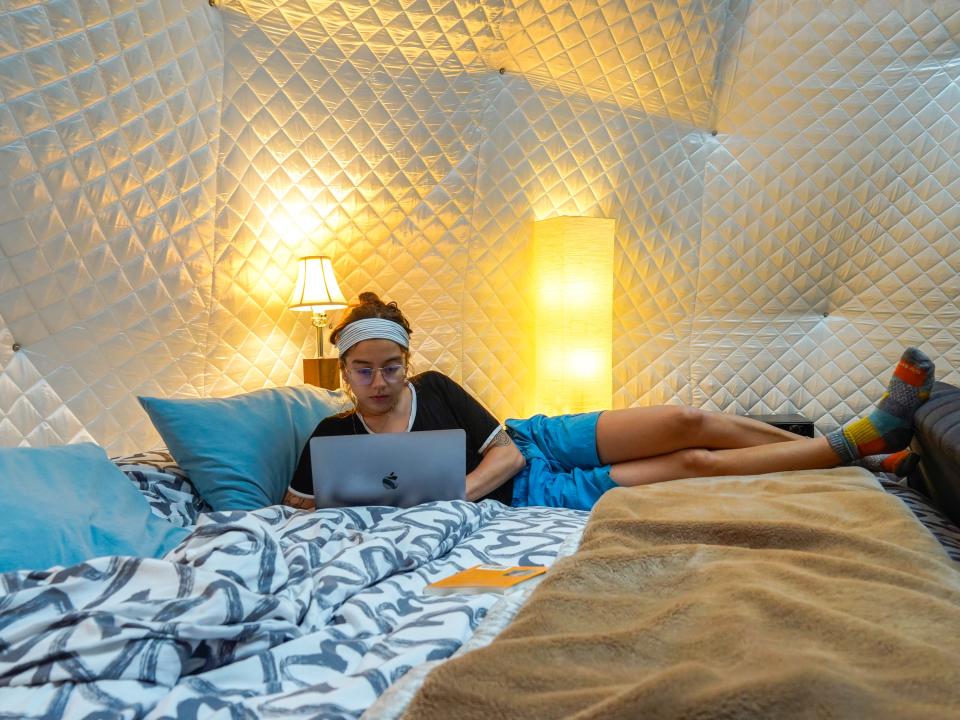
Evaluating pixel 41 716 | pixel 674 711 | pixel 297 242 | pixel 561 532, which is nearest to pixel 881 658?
pixel 674 711

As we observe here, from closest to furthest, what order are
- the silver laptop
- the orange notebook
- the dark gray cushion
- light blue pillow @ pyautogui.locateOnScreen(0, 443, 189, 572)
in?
1. the orange notebook
2. light blue pillow @ pyautogui.locateOnScreen(0, 443, 189, 572)
3. the dark gray cushion
4. the silver laptop

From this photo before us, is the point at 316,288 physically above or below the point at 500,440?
above

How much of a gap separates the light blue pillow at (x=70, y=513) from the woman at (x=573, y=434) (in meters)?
0.53

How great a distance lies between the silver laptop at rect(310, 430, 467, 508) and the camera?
1.98 m

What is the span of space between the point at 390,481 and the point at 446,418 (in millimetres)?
527

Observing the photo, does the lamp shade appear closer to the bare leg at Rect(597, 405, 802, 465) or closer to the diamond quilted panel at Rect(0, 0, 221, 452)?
the diamond quilted panel at Rect(0, 0, 221, 452)

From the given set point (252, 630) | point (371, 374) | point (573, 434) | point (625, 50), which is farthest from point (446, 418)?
point (625, 50)

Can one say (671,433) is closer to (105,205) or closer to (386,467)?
(386,467)

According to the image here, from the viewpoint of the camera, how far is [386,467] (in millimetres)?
1996

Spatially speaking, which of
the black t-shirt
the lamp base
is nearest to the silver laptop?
the black t-shirt

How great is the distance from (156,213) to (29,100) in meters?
0.54

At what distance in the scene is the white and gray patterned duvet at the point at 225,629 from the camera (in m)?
0.97

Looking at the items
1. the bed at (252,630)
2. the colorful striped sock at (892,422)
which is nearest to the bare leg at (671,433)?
the colorful striped sock at (892,422)

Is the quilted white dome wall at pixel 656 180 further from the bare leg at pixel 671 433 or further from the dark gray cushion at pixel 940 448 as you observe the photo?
the dark gray cushion at pixel 940 448
